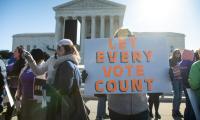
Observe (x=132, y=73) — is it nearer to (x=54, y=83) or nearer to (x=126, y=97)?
(x=126, y=97)

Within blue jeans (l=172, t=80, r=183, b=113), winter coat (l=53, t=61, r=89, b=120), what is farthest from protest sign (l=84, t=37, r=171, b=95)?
blue jeans (l=172, t=80, r=183, b=113)

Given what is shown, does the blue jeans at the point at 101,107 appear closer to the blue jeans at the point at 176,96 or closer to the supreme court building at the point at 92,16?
the blue jeans at the point at 176,96

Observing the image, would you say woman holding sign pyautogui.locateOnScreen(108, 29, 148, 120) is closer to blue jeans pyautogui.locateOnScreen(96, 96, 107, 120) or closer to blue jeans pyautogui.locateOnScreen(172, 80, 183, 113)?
blue jeans pyautogui.locateOnScreen(96, 96, 107, 120)

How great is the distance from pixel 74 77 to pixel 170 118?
5.13 meters

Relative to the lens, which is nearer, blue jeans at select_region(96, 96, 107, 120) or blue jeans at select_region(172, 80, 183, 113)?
blue jeans at select_region(96, 96, 107, 120)

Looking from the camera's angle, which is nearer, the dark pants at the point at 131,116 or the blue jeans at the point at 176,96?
the dark pants at the point at 131,116

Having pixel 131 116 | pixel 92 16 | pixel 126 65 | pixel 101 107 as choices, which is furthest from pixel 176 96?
pixel 92 16

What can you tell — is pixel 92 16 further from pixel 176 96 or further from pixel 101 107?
pixel 101 107

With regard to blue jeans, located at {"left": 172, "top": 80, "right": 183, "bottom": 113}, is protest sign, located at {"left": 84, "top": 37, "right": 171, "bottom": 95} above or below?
above

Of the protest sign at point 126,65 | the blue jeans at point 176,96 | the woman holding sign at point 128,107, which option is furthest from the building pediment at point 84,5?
the woman holding sign at point 128,107

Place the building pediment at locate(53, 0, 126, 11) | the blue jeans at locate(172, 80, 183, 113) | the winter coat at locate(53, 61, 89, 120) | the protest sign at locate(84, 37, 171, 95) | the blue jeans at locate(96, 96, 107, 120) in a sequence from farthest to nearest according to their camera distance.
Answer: the building pediment at locate(53, 0, 126, 11), the blue jeans at locate(172, 80, 183, 113), the blue jeans at locate(96, 96, 107, 120), the protest sign at locate(84, 37, 171, 95), the winter coat at locate(53, 61, 89, 120)

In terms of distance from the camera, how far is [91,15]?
63.0m

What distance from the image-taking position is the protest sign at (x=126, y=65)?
348 centimetres

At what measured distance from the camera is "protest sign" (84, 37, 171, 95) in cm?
348
